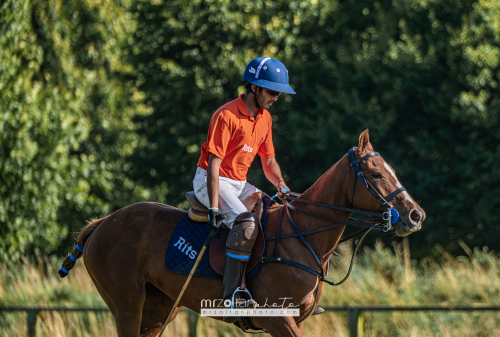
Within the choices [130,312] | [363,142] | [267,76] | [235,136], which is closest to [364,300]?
[130,312]

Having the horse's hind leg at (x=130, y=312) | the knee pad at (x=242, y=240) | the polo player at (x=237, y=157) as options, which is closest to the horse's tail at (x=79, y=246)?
the horse's hind leg at (x=130, y=312)

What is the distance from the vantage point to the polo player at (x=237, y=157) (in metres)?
4.59

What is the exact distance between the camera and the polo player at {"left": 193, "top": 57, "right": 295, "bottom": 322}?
15.1ft

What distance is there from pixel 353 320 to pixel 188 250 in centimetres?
321

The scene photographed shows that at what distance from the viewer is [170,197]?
16.1 metres

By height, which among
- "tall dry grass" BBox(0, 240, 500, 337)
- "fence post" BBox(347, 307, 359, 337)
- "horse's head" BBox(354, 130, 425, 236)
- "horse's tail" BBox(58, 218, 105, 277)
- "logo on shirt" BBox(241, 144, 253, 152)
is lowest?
"tall dry grass" BBox(0, 240, 500, 337)

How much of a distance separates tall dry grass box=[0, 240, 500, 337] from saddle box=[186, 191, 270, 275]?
347 cm

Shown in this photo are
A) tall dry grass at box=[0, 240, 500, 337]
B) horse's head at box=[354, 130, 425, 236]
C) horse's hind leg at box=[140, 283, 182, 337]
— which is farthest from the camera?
tall dry grass at box=[0, 240, 500, 337]

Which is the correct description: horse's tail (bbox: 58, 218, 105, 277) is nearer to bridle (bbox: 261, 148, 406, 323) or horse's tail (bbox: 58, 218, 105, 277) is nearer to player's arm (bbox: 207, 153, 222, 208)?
player's arm (bbox: 207, 153, 222, 208)

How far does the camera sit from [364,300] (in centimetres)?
880

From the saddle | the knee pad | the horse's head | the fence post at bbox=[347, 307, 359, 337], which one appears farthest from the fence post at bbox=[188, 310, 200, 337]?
the horse's head

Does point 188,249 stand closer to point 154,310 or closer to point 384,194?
point 154,310

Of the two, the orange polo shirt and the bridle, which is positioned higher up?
the orange polo shirt

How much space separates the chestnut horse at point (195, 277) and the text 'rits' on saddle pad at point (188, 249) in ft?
0.21
